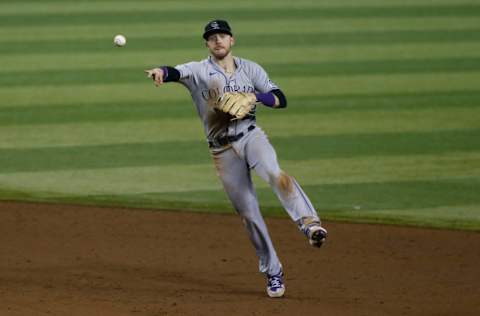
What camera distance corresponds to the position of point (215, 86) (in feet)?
24.7

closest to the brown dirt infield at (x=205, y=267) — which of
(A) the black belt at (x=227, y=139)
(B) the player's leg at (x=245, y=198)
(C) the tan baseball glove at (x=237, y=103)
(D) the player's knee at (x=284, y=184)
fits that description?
(B) the player's leg at (x=245, y=198)

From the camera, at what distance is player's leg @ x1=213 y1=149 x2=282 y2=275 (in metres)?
7.52

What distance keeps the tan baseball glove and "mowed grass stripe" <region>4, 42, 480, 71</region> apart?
369 inches

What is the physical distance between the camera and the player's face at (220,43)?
7.48 meters

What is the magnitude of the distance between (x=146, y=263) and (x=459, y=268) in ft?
7.52

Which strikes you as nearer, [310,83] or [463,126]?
[463,126]

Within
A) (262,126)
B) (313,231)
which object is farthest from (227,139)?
(262,126)

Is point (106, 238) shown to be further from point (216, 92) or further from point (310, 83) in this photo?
point (310, 83)

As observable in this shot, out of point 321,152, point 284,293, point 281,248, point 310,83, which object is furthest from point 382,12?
point 284,293

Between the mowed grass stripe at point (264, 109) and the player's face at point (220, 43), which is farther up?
the mowed grass stripe at point (264, 109)

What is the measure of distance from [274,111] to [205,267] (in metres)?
6.45

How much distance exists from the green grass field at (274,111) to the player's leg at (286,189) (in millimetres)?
2701

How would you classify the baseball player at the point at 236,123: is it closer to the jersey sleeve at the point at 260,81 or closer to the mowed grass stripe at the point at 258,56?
the jersey sleeve at the point at 260,81

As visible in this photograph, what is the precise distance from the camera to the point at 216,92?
753 centimetres
